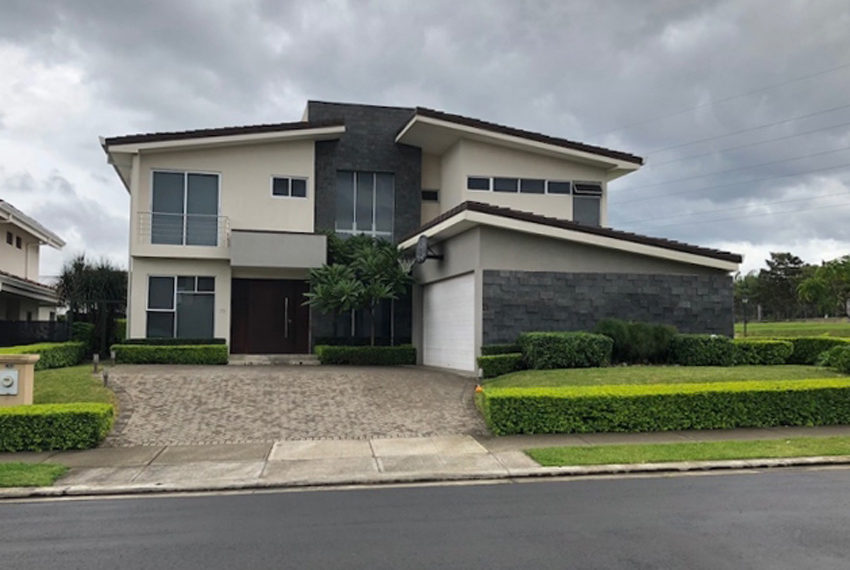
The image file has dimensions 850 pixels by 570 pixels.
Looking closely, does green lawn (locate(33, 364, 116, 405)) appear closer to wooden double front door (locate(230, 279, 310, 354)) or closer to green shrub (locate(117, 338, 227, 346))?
green shrub (locate(117, 338, 227, 346))

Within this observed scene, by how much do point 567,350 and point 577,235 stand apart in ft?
11.2

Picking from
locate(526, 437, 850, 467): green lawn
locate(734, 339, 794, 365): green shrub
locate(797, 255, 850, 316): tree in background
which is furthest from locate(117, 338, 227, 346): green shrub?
locate(797, 255, 850, 316): tree in background

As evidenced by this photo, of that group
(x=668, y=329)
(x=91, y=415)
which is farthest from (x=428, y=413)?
(x=668, y=329)

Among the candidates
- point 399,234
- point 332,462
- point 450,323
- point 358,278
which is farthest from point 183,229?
point 332,462

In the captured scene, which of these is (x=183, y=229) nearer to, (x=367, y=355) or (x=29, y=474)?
(x=367, y=355)

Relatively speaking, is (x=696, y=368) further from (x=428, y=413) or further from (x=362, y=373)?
(x=362, y=373)

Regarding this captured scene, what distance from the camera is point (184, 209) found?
2209cm

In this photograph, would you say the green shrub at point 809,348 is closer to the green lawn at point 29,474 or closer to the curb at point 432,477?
the curb at point 432,477

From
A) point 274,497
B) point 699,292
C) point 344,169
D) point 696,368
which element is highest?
point 344,169

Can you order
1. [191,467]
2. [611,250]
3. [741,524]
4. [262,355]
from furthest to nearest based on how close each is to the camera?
[262,355], [611,250], [191,467], [741,524]

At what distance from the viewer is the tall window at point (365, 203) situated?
2391 centimetres

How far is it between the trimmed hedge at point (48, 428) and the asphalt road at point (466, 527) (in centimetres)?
295

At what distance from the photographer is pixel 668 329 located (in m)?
17.2

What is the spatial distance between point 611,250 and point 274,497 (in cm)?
1265
